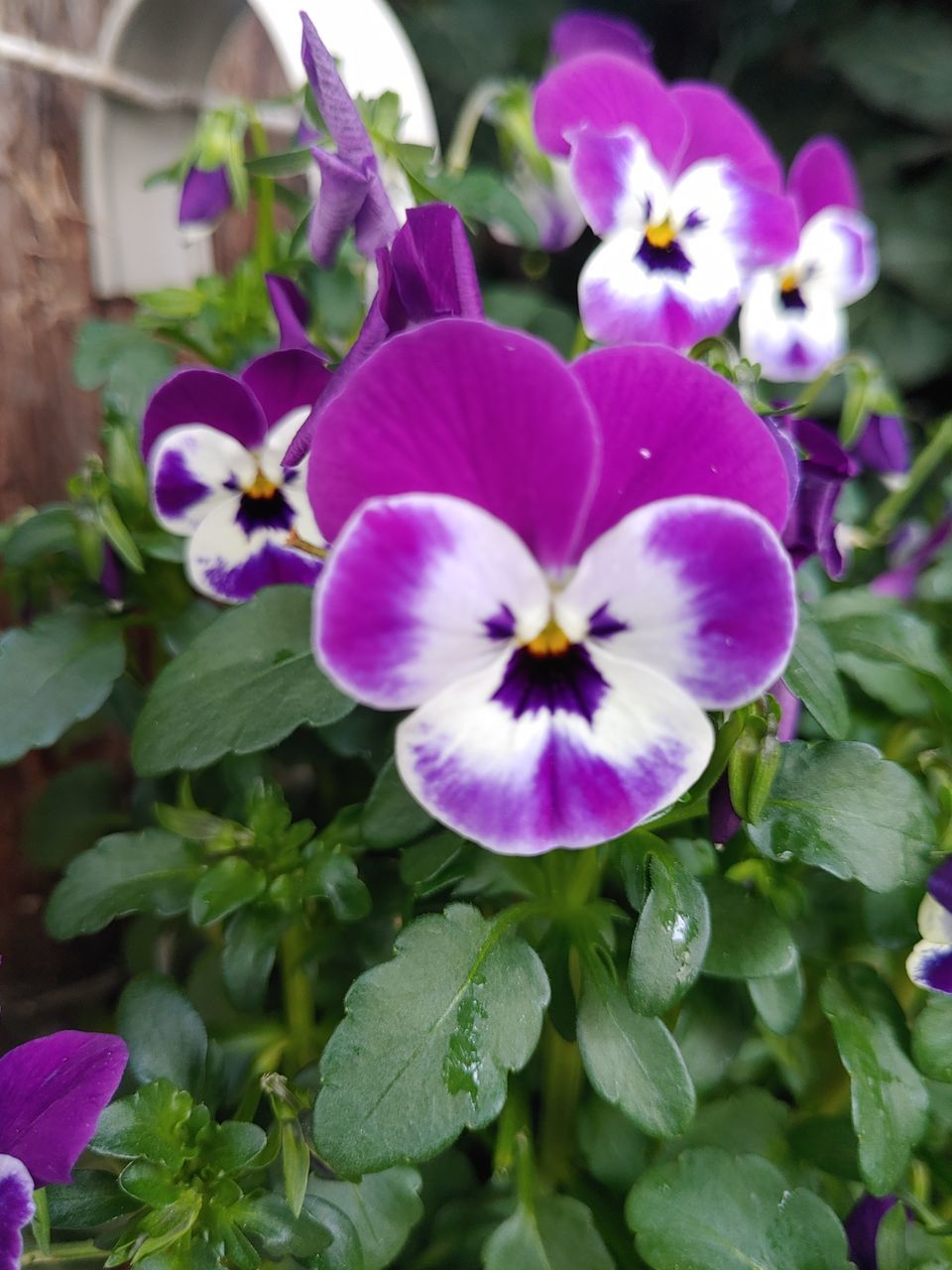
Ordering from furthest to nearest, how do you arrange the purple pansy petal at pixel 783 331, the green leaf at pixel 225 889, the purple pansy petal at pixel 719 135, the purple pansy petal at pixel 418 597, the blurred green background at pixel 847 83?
the blurred green background at pixel 847 83, the purple pansy petal at pixel 783 331, the purple pansy petal at pixel 719 135, the green leaf at pixel 225 889, the purple pansy petal at pixel 418 597

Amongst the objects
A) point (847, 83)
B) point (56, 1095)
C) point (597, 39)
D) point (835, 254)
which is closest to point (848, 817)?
point (56, 1095)

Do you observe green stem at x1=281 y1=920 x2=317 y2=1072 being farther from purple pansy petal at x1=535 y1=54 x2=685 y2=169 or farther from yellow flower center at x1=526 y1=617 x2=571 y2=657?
purple pansy petal at x1=535 y1=54 x2=685 y2=169

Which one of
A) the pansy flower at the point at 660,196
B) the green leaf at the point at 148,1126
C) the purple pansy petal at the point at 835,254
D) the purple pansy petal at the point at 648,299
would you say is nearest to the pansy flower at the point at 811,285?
the purple pansy petal at the point at 835,254

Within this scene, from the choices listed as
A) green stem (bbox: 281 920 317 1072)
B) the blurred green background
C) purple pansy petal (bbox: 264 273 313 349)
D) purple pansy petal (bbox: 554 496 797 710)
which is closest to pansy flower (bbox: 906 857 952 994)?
purple pansy petal (bbox: 554 496 797 710)

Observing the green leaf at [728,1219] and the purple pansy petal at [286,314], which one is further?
the purple pansy petal at [286,314]

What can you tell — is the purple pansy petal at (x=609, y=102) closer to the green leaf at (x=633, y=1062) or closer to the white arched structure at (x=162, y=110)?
the white arched structure at (x=162, y=110)

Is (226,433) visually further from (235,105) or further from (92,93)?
(92,93)
